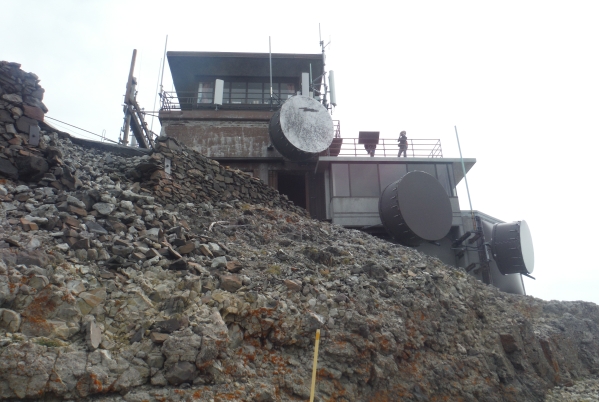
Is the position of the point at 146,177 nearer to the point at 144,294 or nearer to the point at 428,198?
the point at 144,294

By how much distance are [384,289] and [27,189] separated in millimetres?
6992

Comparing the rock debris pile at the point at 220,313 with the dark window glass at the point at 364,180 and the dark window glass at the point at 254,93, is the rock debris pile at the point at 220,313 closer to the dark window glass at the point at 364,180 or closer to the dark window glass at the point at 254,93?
the dark window glass at the point at 364,180

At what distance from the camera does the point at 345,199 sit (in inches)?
675

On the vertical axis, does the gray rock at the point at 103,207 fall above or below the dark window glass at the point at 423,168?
below

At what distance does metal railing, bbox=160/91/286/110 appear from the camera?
2019 cm

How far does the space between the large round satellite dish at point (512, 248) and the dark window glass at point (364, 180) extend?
14.9ft

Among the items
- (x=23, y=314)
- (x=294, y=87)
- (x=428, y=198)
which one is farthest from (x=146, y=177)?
(x=294, y=87)

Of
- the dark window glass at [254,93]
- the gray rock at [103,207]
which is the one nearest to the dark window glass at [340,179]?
the dark window glass at [254,93]

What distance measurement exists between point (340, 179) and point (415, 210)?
351 centimetres

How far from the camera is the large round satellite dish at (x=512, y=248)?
1561cm

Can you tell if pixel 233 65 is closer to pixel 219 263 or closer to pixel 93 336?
pixel 219 263

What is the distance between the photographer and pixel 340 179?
17.6 m

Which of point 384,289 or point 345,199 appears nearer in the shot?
point 384,289

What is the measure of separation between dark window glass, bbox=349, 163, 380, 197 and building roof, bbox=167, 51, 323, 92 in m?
7.03
